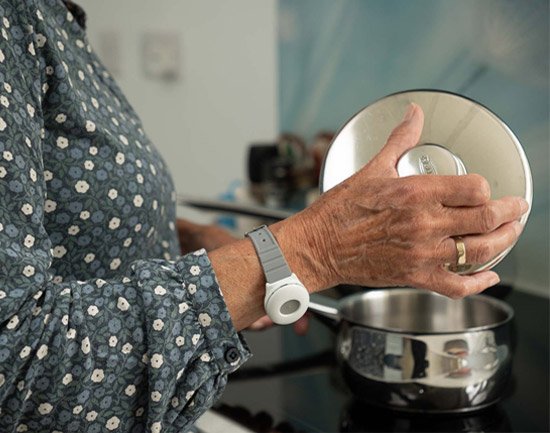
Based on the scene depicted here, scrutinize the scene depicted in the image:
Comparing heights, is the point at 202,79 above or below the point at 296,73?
below

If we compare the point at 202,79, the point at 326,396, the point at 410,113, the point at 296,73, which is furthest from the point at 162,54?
the point at 410,113

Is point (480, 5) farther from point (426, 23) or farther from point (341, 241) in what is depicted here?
point (341, 241)

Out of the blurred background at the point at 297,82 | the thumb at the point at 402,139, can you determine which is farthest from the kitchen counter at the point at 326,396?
the thumb at the point at 402,139

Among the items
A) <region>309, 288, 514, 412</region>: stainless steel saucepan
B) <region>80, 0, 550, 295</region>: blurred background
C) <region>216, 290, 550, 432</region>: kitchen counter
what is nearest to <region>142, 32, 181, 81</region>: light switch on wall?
<region>80, 0, 550, 295</region>: blurred background

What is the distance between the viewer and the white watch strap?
0.65 metres

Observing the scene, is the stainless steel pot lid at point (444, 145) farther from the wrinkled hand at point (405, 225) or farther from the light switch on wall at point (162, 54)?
the light switch on wall at point (162, 54)

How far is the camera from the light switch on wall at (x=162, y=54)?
2146 mm

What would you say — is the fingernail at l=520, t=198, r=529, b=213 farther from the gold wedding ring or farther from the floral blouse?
the floral blouse

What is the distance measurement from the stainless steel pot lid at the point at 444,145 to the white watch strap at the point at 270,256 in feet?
0.33

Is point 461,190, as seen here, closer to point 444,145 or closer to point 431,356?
point 444,145

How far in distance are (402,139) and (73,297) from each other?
0.30 meters

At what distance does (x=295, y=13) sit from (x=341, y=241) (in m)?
1.01

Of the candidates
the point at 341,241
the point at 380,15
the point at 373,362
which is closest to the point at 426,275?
the point at 341,241

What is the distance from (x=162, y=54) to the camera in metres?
2.17
